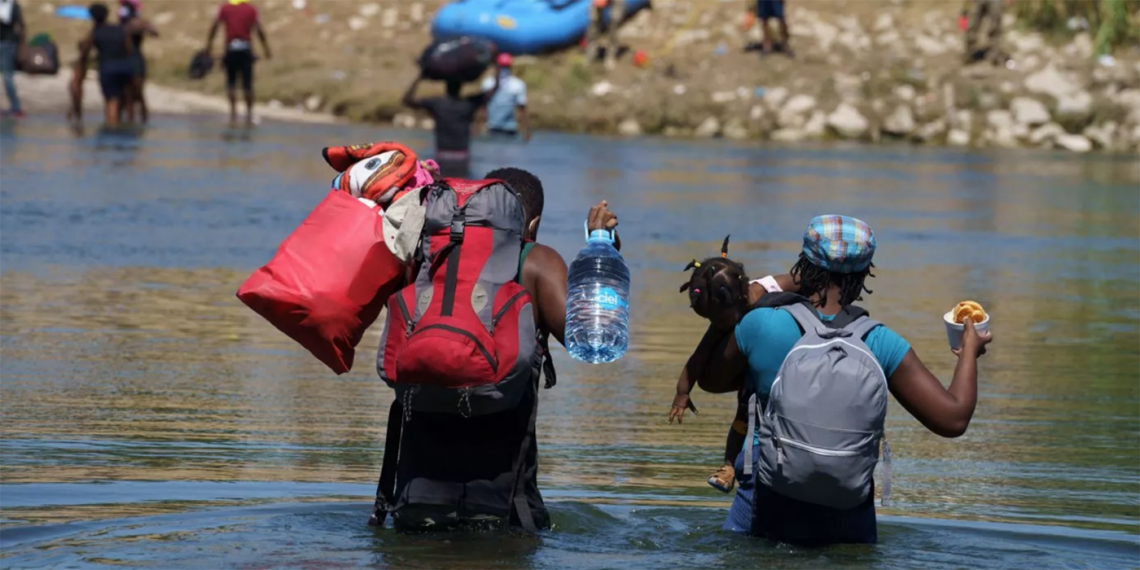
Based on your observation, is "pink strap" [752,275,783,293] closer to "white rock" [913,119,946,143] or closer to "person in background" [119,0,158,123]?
"person in background" [119,0,158,123]

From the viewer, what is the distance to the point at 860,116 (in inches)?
1401

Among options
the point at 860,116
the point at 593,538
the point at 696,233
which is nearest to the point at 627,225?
the point at 696,233

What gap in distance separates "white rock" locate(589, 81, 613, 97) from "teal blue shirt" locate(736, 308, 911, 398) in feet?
103

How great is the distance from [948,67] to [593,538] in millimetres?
31322

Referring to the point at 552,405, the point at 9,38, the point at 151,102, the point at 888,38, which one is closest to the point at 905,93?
the point at 888,38

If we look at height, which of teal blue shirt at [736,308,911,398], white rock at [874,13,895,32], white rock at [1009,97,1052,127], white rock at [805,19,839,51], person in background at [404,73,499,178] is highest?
teal blue shirt at [736,308,911,398]

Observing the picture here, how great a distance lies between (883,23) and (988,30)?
10.7 ft

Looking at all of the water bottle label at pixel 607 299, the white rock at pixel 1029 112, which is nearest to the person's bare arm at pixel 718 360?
the water bottle label at pixel 607 299

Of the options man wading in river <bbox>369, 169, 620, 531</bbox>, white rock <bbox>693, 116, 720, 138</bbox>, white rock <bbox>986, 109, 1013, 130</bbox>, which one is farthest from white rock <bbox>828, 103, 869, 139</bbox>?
man wading in river <bbox>369, 169, 620, 531</bbox>

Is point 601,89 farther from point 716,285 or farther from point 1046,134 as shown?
point 716,285

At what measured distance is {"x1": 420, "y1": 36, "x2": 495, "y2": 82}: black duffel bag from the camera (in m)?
22.6

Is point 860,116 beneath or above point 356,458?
beneath

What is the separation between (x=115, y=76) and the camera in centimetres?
2936

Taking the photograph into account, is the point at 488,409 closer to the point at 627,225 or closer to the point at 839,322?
the point at 839,322
